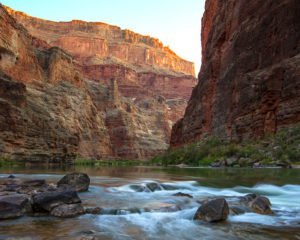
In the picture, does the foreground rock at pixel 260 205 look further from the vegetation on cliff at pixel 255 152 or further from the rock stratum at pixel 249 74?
the rock stratum at pixel 249 74

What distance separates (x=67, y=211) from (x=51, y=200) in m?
0.69

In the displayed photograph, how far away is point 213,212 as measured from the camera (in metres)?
8.74

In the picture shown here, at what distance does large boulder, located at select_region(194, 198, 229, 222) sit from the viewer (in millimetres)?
8633

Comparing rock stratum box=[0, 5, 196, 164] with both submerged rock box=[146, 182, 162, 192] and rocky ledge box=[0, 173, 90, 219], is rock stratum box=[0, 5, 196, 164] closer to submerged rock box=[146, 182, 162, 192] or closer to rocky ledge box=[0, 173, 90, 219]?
submerged rock box=[146, 182, 162, 192]

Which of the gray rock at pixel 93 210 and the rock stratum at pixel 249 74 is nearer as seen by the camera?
the gray rock at pixel 93 210

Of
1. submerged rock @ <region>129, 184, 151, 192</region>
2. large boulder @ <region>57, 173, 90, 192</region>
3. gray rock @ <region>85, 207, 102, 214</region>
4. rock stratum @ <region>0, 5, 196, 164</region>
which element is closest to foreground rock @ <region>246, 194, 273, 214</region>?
gray rock @ <region>85, 207, 102, 214</region>

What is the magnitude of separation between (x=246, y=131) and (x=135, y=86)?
13287 centimetres

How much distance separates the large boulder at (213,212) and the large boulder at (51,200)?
3426 millimetres

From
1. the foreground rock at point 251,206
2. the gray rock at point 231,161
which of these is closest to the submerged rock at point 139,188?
the foreground rock at point 251,206

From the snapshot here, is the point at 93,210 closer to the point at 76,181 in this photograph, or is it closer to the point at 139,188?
the point at 76,181

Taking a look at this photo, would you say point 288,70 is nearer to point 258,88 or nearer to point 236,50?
point 258,88

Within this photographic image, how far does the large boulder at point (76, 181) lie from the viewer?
1358 centimetres

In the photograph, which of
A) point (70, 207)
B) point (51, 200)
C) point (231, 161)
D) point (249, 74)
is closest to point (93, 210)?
point (70, 207)

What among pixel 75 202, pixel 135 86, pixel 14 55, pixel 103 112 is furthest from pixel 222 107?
pixel 135 86
